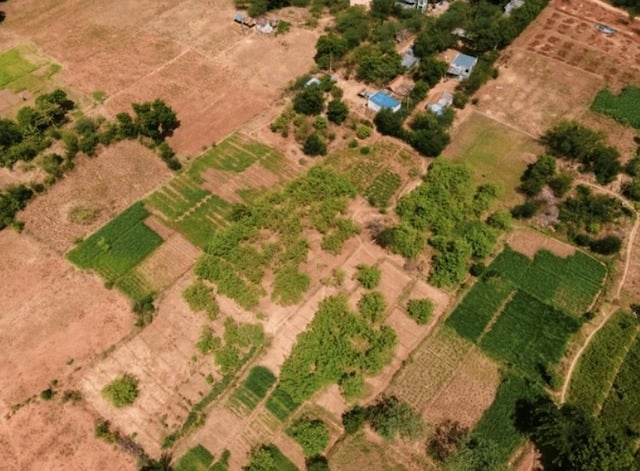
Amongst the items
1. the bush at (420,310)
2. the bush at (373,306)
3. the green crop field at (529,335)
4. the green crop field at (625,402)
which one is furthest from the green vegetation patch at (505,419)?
the bush at (373,306)

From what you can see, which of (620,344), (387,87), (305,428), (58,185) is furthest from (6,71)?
(620,344)

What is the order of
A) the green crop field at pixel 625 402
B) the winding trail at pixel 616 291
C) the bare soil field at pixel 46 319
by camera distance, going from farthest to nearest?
1. the bare soil field at pixel 46 319
2. the winding trail at pixel 616 291
3. the green crop field at pixel 625 402

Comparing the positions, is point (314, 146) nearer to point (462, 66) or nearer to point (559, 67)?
point (462, 66)

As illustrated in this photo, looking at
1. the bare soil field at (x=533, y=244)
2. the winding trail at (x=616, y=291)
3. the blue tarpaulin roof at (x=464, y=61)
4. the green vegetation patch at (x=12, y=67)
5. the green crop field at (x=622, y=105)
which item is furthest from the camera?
the green vegetation patch at (x=12, y=67)

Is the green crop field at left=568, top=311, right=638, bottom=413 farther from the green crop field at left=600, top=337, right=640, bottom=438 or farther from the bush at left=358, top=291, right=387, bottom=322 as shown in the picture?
the bush at left=358, top=291, right=387, bottom=322

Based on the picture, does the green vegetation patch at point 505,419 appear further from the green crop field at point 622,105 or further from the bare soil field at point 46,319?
the green crop field at point 622,105

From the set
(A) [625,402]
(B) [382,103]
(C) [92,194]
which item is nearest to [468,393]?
(A) [625,402]

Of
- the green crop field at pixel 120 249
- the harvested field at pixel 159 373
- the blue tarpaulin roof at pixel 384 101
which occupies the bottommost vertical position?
the harvested field at pixel 159 373
